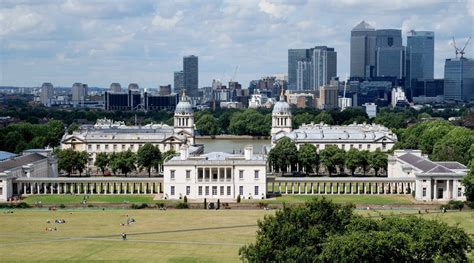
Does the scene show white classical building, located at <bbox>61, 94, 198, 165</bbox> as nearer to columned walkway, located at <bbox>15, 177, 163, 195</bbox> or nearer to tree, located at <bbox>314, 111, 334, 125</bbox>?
columned walkway, located at <bbox>15, 177, 163, 195</bbox>

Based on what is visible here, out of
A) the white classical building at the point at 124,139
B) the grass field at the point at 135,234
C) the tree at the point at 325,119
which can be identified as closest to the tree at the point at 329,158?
the white classical building at the point at 124,139

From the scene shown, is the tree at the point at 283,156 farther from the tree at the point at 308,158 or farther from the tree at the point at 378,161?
the tree at the point at 378,161

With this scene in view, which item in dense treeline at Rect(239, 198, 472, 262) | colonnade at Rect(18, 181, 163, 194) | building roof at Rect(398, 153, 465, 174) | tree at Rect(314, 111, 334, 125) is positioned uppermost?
tree at Rect(314, 111, 334, 125)

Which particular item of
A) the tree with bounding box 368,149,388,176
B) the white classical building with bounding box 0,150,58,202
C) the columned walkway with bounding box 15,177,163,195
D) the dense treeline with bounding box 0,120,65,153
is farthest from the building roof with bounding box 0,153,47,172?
the tree with bounding box 368,149,388,176

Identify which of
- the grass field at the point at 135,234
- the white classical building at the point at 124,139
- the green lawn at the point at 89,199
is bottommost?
the grass field at the point at 135,234

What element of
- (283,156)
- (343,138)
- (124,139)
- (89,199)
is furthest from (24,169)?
(343,138)
